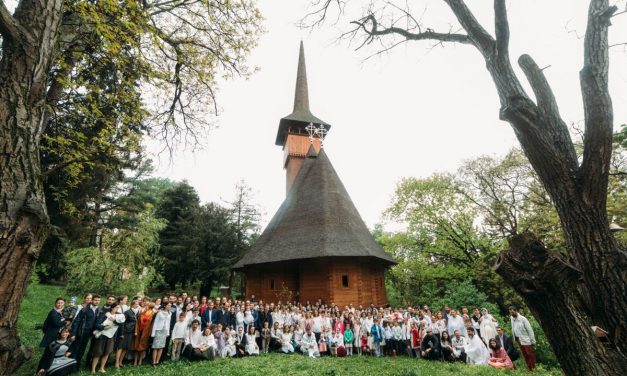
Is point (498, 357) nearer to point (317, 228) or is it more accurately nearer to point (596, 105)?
point (596, 105)

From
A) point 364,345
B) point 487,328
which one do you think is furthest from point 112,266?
point 487,328

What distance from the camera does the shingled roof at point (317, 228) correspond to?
16.4 meters

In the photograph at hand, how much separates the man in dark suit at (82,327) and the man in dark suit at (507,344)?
1164 centimetres

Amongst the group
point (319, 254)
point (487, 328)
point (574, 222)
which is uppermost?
point (319, 254)

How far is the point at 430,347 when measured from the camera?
10828mm

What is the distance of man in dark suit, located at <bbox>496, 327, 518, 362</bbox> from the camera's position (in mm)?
9578

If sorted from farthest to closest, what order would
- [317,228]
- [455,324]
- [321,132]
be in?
[321,132], [317,228], [455,324]

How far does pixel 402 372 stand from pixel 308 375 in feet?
8.20

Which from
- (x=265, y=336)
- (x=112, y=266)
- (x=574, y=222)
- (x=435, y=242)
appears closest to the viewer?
(x=574, y=222)

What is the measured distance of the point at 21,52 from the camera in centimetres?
234

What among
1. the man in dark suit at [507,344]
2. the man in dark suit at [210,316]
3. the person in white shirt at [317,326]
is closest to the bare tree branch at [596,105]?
the man in dark suit at [507,344]

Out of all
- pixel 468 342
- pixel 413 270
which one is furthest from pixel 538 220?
pixel 468 342

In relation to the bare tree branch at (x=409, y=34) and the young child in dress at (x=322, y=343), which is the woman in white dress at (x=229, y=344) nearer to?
the young child in dress at (x=322, y=343)

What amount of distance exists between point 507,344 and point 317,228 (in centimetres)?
1035
